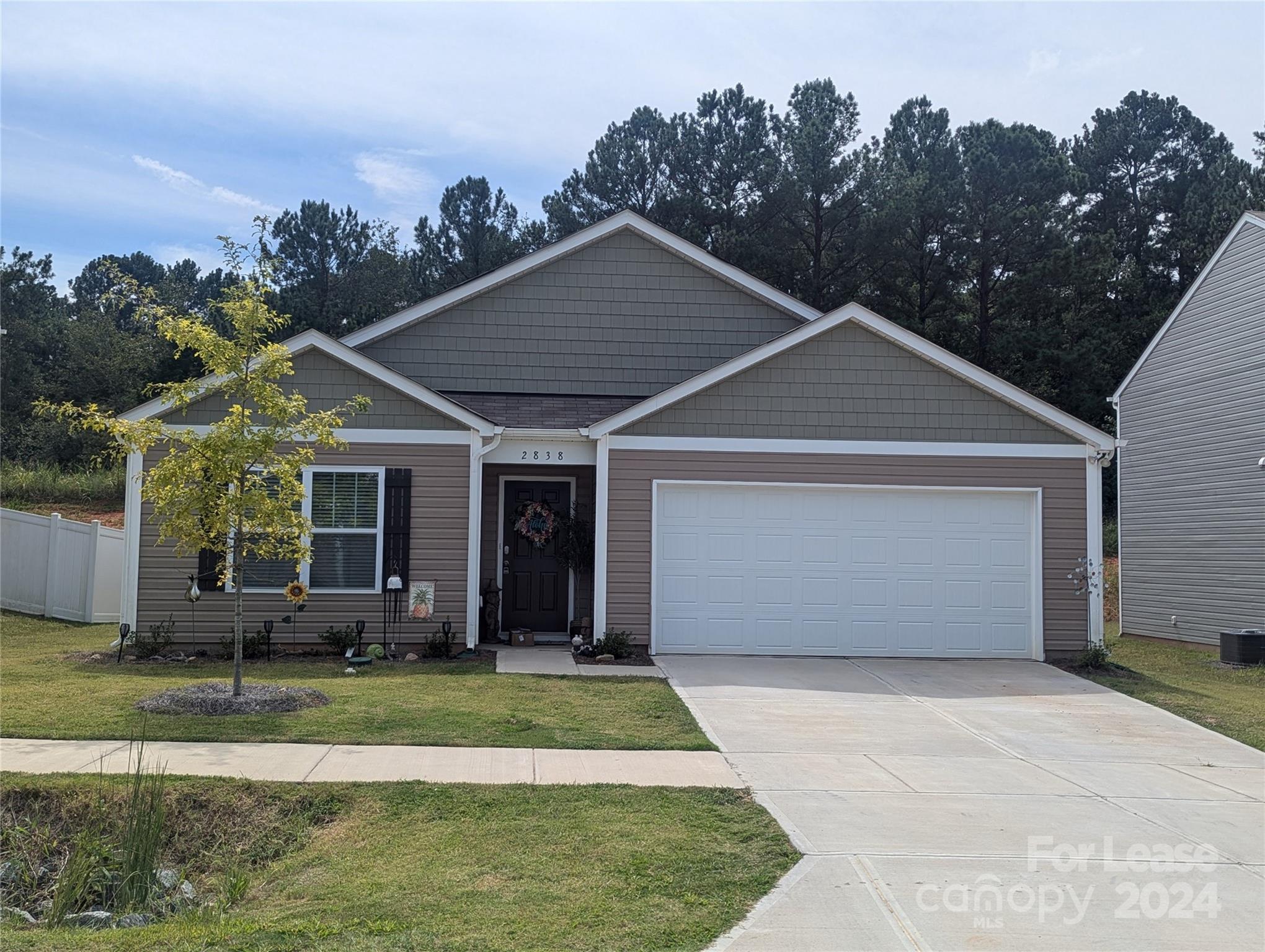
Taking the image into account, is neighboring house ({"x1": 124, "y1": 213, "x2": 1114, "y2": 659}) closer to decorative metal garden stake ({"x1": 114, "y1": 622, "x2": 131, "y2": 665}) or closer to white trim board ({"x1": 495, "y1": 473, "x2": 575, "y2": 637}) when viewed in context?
decorative metal garden stake ({"x1": 114, "y1": 622, "x2": 131, "y2": 665})

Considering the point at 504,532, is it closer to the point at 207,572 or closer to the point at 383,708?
the point at 207,572

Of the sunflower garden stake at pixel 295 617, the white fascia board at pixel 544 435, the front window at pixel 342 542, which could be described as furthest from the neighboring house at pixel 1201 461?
the sunflower garden stake at pixel 295 617

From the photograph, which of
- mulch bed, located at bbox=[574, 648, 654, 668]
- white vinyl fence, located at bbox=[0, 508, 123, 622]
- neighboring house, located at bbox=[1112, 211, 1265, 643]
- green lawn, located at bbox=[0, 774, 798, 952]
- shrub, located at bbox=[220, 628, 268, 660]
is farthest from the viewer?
white vinyl fence, located at bbox=[0, 508, 123, 622]

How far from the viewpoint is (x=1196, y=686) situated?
12.4 meters

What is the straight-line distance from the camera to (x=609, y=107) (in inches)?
1200

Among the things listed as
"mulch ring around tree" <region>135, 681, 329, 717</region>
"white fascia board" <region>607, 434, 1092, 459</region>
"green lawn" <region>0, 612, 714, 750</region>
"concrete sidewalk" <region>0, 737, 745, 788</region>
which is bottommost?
"concrete sidewalk" <region>0, 737, 745, 788</region>

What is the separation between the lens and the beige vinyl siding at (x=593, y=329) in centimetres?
1564

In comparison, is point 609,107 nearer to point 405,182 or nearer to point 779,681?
point 405,182

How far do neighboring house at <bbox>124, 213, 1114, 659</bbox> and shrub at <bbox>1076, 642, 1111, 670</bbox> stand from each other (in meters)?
0.28

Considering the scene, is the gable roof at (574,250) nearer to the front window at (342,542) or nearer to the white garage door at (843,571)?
the front window at (342,542)

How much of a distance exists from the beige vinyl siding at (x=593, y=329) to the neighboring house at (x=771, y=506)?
2402 millimetres

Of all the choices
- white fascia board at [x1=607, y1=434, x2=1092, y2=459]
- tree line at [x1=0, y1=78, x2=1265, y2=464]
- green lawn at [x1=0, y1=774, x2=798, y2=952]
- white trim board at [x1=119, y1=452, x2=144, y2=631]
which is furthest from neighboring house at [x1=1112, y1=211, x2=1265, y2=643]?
white trim board at [x1=119, y1=452, x2=144, y2=631]

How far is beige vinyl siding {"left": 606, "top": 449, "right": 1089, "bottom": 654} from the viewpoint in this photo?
12.9m

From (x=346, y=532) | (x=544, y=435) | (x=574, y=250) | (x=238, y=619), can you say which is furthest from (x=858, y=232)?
(x=238, y=619)
